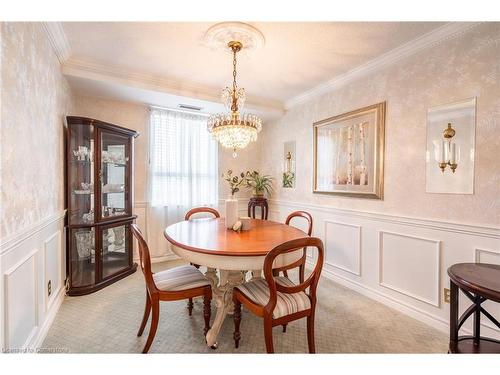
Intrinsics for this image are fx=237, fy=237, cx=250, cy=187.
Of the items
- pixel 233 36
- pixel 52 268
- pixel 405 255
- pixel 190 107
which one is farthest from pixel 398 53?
pixel 52 268

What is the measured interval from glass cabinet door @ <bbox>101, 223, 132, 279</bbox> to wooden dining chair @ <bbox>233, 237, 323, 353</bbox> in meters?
2.00

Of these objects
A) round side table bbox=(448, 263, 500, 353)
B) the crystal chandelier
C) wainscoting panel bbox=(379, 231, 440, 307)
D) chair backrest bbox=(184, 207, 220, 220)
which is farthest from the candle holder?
chair backrest bbox=(184, 207, 220, 220)

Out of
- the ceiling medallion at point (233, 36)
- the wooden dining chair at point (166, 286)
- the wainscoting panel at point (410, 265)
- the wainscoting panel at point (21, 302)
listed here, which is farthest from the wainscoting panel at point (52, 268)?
the wainscoting panel at point (410, 265)

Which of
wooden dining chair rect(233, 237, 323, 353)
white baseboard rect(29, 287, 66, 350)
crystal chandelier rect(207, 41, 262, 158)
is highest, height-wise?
crystal chandelier rect(207, 41, 262, 158)

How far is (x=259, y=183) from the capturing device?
165 inches

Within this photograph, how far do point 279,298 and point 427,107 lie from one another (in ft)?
6.90

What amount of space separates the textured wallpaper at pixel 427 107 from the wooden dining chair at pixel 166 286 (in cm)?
198

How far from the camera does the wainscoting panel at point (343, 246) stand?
9.18 ft

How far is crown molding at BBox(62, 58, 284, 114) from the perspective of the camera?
2543 millimetres

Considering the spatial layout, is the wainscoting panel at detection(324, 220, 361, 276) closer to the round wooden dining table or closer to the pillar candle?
the round wooden dining table

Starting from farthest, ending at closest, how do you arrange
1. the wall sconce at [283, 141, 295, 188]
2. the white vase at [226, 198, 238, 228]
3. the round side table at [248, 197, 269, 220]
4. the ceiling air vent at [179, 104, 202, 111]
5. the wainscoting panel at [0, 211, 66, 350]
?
1. the round side table at [248, 197, 269, 220]
2. the wall sconce at [283, 141, 295, 188]
3. the ceiling air vent at [179, 104, 202, 111]
4. the white vase at [226, 198, 238, 228]
5. the wainscoting panel at [0, 211, 66, 350]

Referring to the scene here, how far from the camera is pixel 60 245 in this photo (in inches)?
96.0

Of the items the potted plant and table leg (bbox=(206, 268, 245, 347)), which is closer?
table leg (bbox=(206, 268, 245, 347))

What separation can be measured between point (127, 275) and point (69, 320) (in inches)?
39.2
